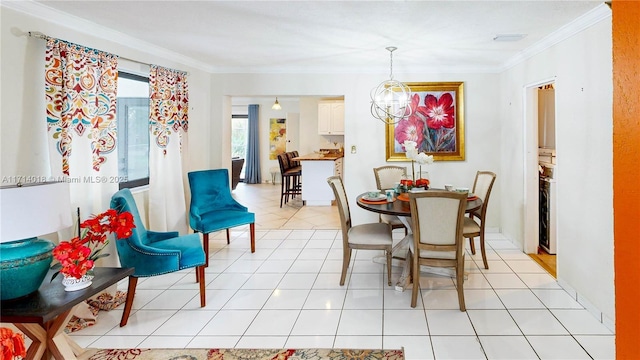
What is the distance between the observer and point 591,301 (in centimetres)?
272

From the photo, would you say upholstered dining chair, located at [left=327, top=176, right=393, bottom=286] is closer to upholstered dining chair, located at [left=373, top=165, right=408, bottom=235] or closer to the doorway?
upholstered dining chair, located at [left=373, top=165, right=408, bottom=235]

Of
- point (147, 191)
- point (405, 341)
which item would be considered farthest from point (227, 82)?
point (405, 341)

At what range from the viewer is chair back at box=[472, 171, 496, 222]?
11.8ft

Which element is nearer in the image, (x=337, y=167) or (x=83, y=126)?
(x=83, y=126)

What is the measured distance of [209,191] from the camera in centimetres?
428

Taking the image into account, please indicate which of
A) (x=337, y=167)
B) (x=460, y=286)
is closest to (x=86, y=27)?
(x=460, y=286)

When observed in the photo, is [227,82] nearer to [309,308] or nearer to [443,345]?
[309,308]

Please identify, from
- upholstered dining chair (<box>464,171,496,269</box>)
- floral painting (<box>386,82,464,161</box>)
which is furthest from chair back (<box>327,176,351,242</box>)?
floral painting (<box>386,82,464,161</box>)

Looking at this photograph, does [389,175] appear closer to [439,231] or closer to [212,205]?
[439,231]

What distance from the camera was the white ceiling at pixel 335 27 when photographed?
8.85 feet

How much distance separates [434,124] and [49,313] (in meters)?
4.56

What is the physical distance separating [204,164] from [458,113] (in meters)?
3.59

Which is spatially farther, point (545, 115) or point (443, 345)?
point (545, 115)


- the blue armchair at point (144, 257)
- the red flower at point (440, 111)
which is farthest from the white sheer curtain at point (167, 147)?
the red flower at point (440, 111)
